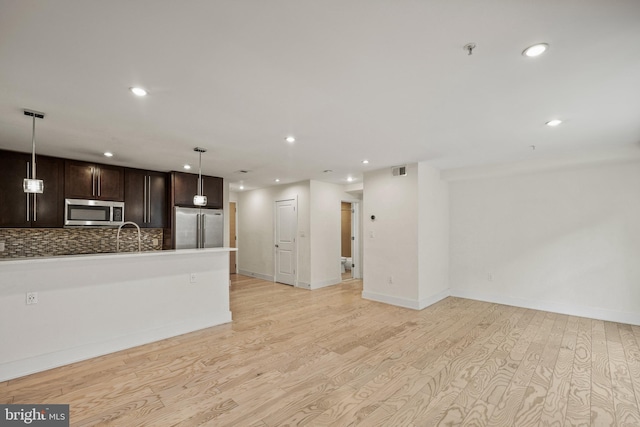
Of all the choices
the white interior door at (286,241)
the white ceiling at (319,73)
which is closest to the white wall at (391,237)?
the white ceiling at (319,73)

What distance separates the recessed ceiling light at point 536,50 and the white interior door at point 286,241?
540 centimetres

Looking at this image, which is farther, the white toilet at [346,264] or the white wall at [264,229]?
the white toilet at [346,264]

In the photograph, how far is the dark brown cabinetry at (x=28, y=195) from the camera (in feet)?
13.5

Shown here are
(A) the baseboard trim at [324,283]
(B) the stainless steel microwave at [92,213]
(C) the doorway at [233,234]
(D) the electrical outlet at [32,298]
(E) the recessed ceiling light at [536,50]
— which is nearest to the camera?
(E) the recessed ceiling light at [536,50]

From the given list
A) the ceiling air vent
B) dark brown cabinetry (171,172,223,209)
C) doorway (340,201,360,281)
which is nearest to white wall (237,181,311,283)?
dark brown cabinetry (171,172,223,209)

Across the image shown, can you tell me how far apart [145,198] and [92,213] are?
87 centimetres

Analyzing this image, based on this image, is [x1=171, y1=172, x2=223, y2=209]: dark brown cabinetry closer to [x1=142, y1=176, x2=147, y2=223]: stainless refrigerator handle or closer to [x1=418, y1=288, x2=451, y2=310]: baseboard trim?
[x1=142, y1=176, x2=147, y2=223]: stainless refrigerator handle

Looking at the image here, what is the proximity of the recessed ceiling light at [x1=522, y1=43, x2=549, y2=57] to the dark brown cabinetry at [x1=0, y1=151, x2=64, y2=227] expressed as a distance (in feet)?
19.7

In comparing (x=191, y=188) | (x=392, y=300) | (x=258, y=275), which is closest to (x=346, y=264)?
(x=258, y=275)

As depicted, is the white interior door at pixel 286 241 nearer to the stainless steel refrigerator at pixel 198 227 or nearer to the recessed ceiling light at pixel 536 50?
the stainless steel refrigerator at pixel 198 227

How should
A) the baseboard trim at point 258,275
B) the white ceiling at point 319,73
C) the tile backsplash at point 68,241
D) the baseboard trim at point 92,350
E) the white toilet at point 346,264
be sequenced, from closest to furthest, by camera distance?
the white ceiling at point 319,73 → the baseboard trim at point 92,350 → the tile backsplash at point 68,241 → the baseboard trim at point 258,275 → the white toilet at point 346,264

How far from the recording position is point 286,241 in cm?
704

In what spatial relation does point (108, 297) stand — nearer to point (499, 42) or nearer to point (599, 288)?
point (499, 42)

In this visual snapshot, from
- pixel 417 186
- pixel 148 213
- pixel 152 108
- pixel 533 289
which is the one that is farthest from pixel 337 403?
pixel 148 213
